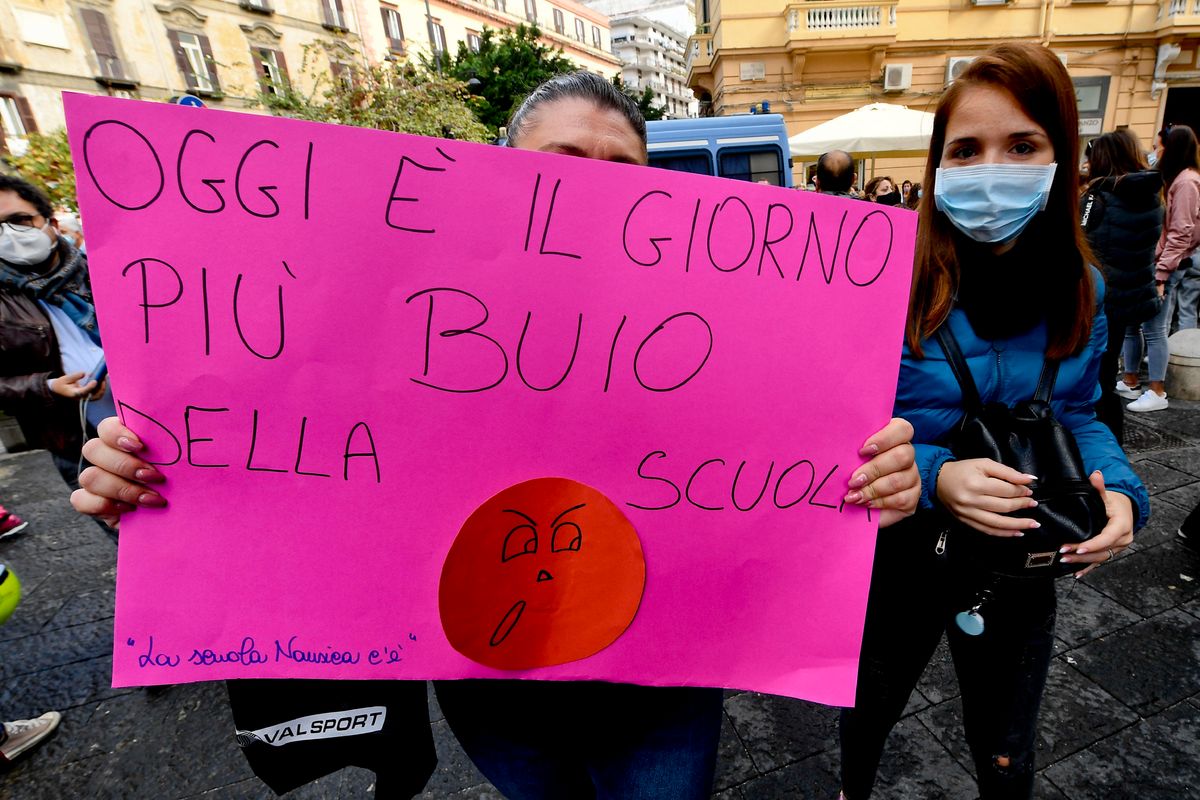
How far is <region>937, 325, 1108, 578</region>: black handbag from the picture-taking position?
3.24 feet

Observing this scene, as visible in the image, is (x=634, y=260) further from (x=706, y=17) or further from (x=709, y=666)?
(x=706, y=17)

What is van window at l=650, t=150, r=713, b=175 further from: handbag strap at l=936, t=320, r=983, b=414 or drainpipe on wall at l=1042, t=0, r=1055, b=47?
drainpipe on wall at l=1042, t=0, r=1055, b=47

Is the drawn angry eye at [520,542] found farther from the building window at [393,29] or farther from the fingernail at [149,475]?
the building window at [393,29]

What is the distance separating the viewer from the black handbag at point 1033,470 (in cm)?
99

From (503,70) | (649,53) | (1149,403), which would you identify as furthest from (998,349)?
(649,53)

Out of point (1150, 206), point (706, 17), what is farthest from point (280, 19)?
point (1150, 206)

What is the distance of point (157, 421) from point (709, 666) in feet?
2.85

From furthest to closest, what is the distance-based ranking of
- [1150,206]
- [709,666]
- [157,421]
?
[1150,206], [709,666], [157,421]

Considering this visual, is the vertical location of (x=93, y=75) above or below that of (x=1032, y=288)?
above

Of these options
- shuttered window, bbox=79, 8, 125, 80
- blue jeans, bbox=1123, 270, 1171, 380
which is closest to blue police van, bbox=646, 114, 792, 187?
blue jeans, bbox=1123, 270, 1171, 380

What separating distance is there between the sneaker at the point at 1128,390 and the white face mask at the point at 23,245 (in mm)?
6735

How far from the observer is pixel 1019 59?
1.05m

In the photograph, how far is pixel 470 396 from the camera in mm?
771

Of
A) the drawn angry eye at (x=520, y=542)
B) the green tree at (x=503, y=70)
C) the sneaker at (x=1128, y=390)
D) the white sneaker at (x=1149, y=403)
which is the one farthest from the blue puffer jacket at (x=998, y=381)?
the green tree at (x=503, y=70)
